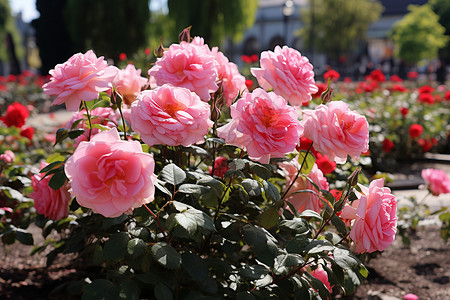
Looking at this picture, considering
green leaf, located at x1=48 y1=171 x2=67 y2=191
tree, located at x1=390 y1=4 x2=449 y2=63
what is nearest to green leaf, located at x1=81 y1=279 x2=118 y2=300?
green leaf, located at x1=48 y1=171 x2=67 y2=191

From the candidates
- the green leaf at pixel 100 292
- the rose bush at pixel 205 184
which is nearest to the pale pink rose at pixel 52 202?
the rose bush at pixel 205 184

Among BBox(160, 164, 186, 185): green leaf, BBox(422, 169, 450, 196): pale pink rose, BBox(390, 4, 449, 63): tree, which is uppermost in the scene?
BBox(160, 164, 186, 185): green leaf

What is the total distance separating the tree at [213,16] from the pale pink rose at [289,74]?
14123 millimetres

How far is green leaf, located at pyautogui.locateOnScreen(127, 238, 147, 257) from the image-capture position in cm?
124

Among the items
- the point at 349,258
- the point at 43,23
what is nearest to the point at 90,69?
the point at 349,258

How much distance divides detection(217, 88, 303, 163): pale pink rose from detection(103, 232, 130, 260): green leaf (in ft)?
1.40

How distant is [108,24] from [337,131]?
16.1m

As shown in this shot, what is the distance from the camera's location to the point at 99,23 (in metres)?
16.2

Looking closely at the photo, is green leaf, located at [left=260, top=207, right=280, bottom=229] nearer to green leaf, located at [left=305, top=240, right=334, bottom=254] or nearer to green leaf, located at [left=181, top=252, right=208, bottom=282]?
green leaf, located at [left=305, top=240, right=334, bottom=254]

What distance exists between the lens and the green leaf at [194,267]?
128cm

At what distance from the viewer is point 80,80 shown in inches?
55.6

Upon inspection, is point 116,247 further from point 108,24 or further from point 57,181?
point 108,24

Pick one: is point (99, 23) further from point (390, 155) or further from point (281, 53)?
point (281, 53)

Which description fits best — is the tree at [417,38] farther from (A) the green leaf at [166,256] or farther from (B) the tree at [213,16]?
(A) the green leaf at [166,256]
